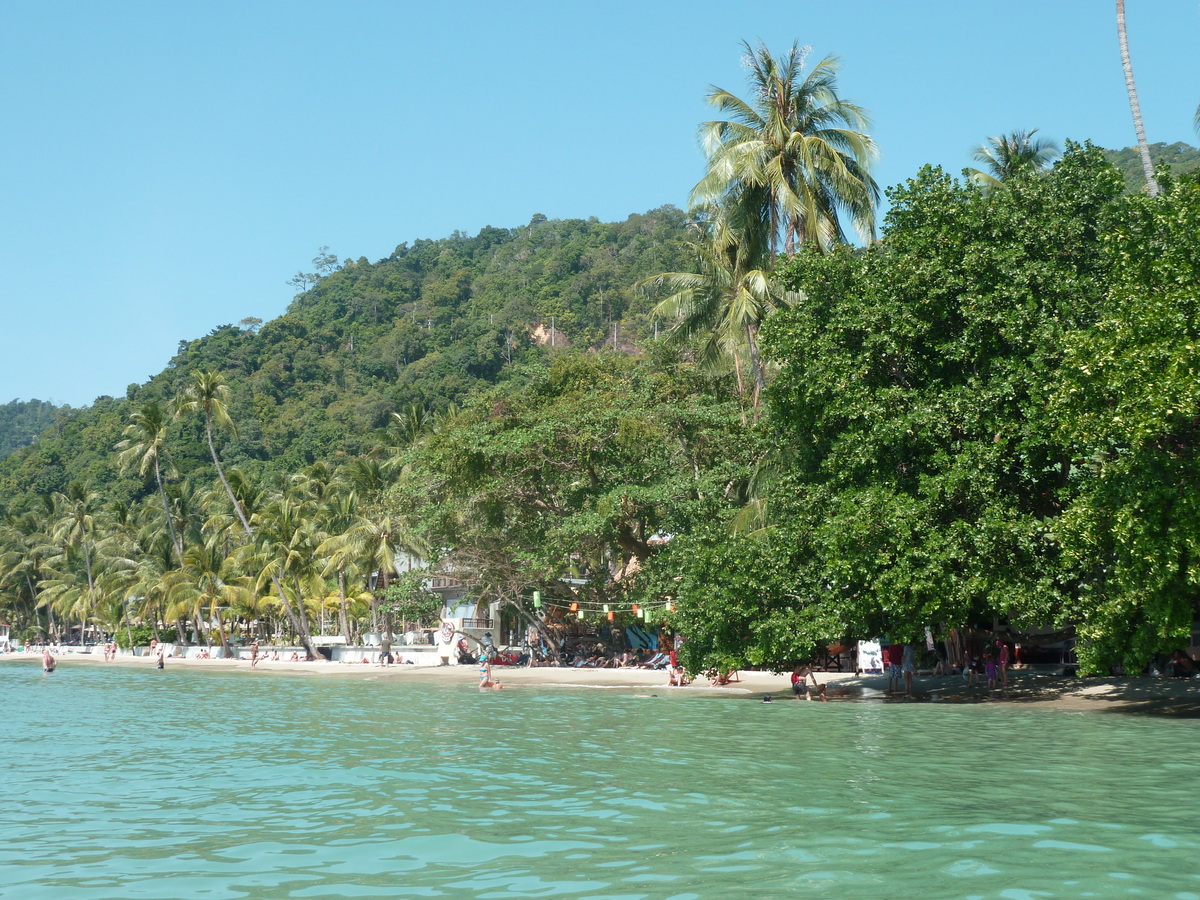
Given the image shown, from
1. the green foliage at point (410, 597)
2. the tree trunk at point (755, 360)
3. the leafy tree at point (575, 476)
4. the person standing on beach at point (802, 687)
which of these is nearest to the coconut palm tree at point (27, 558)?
the green foliage at point (410, 597)

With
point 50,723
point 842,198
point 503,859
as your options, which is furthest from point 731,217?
point 503,859

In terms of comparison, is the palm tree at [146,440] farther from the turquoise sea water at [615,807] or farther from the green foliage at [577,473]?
the turquoise sea water at [615,807]

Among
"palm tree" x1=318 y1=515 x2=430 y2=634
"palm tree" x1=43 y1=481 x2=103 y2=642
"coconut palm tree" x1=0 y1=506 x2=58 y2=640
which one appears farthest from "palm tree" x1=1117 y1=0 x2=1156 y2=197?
"coconut palm tree" x1=0 y1=506 x2=58 y2=640

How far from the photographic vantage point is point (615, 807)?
10.4 metres

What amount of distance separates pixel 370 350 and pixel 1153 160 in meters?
80.4

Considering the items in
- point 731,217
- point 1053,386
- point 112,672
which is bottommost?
point 112,672

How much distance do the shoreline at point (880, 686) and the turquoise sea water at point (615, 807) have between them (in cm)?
248

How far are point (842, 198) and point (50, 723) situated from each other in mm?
22011

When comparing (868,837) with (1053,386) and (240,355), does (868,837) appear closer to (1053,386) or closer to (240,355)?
(1053,386)

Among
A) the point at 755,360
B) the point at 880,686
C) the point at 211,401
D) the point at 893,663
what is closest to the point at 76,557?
the point at 211,401

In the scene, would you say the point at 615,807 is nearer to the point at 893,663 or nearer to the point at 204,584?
the point at 893,663

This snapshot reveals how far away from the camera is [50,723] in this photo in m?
21.3

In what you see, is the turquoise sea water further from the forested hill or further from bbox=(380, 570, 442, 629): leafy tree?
the forested hill

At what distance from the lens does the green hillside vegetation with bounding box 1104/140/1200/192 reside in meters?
42.5
